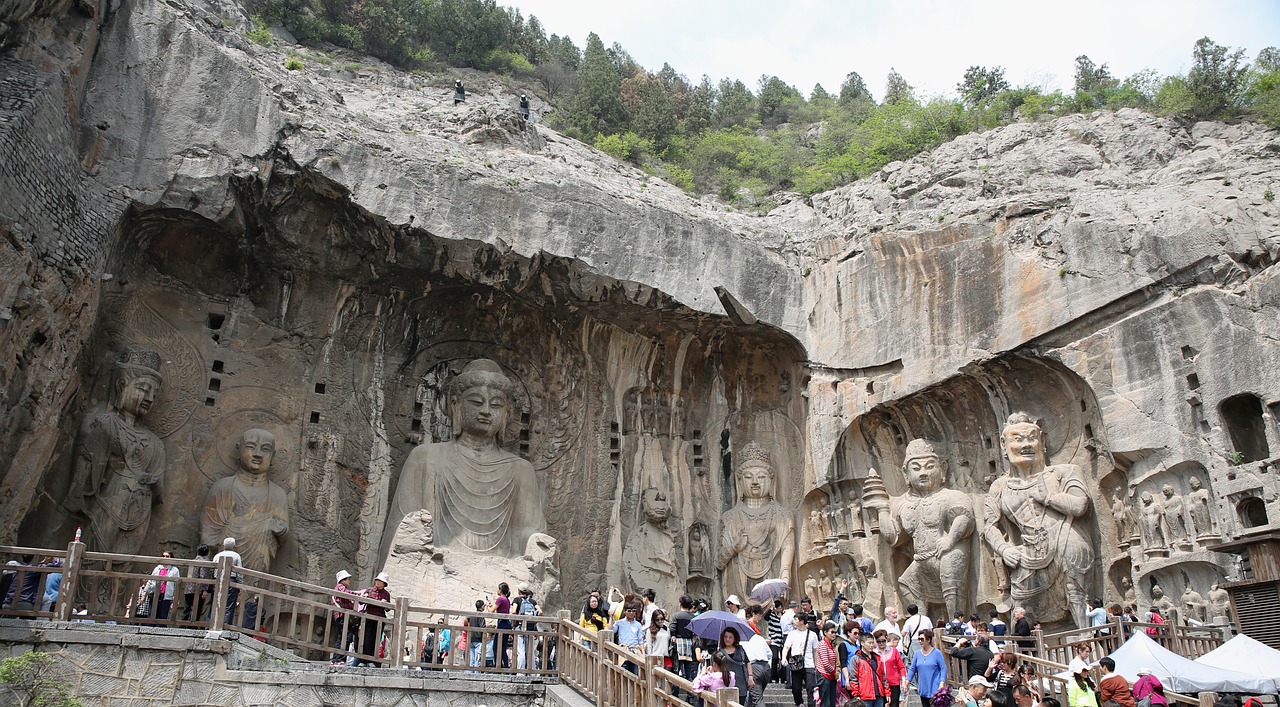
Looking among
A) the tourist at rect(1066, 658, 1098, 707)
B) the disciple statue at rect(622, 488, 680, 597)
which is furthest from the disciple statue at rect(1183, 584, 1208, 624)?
the disciple statue at rect(622, 488, 680, 597)

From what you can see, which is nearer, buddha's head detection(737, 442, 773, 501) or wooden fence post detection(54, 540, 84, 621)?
wooden fence post detection(54, 540, 84, 621)

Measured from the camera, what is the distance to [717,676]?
8398 millimetres

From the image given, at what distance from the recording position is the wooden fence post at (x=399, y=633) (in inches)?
398

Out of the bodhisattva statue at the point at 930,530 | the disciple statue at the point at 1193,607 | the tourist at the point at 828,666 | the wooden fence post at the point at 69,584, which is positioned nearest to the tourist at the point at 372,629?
the wooden fence post at the point at 69,584

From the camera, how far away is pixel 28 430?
1159cm

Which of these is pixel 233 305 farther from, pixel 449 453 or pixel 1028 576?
pixel 1028 576

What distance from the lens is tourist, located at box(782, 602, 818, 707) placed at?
9859 mm

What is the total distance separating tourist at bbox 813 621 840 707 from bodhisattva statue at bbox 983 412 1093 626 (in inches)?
213

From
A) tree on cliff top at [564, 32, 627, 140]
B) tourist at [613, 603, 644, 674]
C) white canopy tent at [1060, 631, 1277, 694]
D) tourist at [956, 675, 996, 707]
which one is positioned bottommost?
tourist at [956, 675, 996, 707]

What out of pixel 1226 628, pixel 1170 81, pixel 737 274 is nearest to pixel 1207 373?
pixel 1226 628

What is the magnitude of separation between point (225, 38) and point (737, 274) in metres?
7.90

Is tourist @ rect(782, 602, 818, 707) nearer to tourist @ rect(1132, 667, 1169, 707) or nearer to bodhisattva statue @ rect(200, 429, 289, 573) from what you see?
tourist @ rect(1132, 667, 1169, 707)

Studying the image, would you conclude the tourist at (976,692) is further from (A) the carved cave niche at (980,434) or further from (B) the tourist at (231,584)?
(B) the tourist at (231,584)

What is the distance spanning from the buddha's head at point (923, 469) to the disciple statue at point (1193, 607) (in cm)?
359
